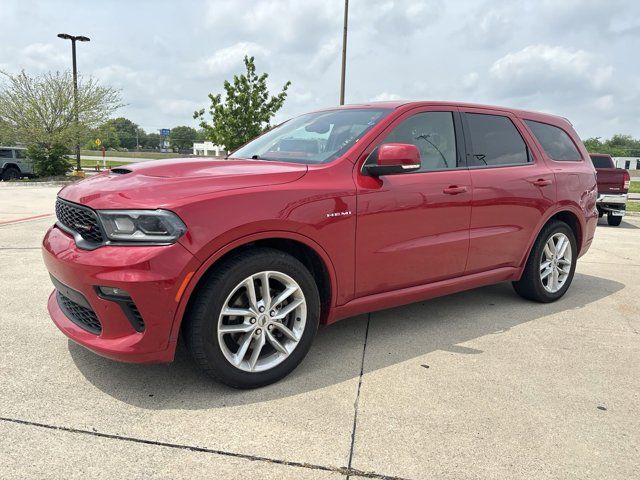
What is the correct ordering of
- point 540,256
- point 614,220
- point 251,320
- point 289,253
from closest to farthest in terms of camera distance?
point 251,320 → point 289,253 → point 540,256 → point 614,220

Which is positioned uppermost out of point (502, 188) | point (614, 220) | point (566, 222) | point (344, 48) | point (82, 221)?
point (344, 48)

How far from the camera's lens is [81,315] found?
9.21ft

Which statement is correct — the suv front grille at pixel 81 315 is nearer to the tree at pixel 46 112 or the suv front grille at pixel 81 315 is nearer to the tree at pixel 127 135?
the tree at pixel 46 112

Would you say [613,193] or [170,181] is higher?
[170,181]

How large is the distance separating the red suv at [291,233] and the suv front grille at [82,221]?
0.01m

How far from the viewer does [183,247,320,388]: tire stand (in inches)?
103

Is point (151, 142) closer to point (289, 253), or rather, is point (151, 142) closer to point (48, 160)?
point (48, 160)

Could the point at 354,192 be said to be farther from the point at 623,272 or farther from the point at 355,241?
the point at 623,272

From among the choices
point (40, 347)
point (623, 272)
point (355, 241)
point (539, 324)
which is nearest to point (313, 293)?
point (355, 241)

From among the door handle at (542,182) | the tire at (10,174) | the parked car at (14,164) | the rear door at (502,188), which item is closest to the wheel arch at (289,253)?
the rear door at (502,188)

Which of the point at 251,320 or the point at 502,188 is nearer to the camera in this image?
the point at 251,320

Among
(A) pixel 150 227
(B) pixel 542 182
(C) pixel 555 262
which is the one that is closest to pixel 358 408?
(A) pixel 150 227

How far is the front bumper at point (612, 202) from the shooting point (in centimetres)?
1184

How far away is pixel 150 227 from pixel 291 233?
2.55 ft
